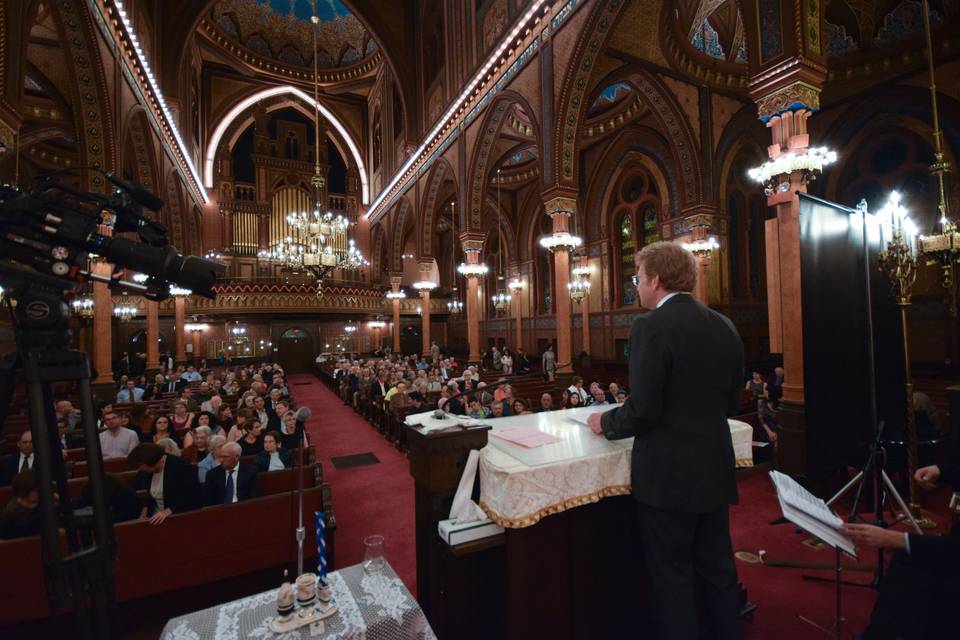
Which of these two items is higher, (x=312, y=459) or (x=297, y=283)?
(x=297, y=283)

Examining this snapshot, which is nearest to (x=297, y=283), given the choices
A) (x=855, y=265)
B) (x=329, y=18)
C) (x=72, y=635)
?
(x=329, y=18)

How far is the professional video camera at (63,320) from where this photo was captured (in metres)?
1.17

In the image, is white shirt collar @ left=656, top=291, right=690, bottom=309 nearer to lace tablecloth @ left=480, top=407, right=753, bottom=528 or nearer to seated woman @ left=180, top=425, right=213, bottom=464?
lace tablecloth @ left=480, top=407, right=753, bottom=528

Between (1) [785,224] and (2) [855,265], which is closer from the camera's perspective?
(2) [855,265]

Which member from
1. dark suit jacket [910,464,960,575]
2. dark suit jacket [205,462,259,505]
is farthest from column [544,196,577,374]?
dark suit jacket [910,464,960,575]

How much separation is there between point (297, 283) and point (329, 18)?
1358 centimetres

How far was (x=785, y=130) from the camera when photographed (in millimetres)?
5176

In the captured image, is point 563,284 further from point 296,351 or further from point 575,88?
point 296,351

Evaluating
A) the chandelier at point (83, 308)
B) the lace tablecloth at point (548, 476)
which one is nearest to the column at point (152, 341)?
the chandelier at point (83, 308)

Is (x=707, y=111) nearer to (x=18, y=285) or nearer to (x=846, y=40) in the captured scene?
(x=846, y=40)

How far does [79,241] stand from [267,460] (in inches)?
149

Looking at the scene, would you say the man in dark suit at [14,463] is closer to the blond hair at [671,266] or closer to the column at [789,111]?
the blond hair at [671,266]

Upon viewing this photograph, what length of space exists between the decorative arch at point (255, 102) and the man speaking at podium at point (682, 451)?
921 inches

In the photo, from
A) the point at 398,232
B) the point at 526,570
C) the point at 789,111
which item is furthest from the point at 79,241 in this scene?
the point at 398,232
